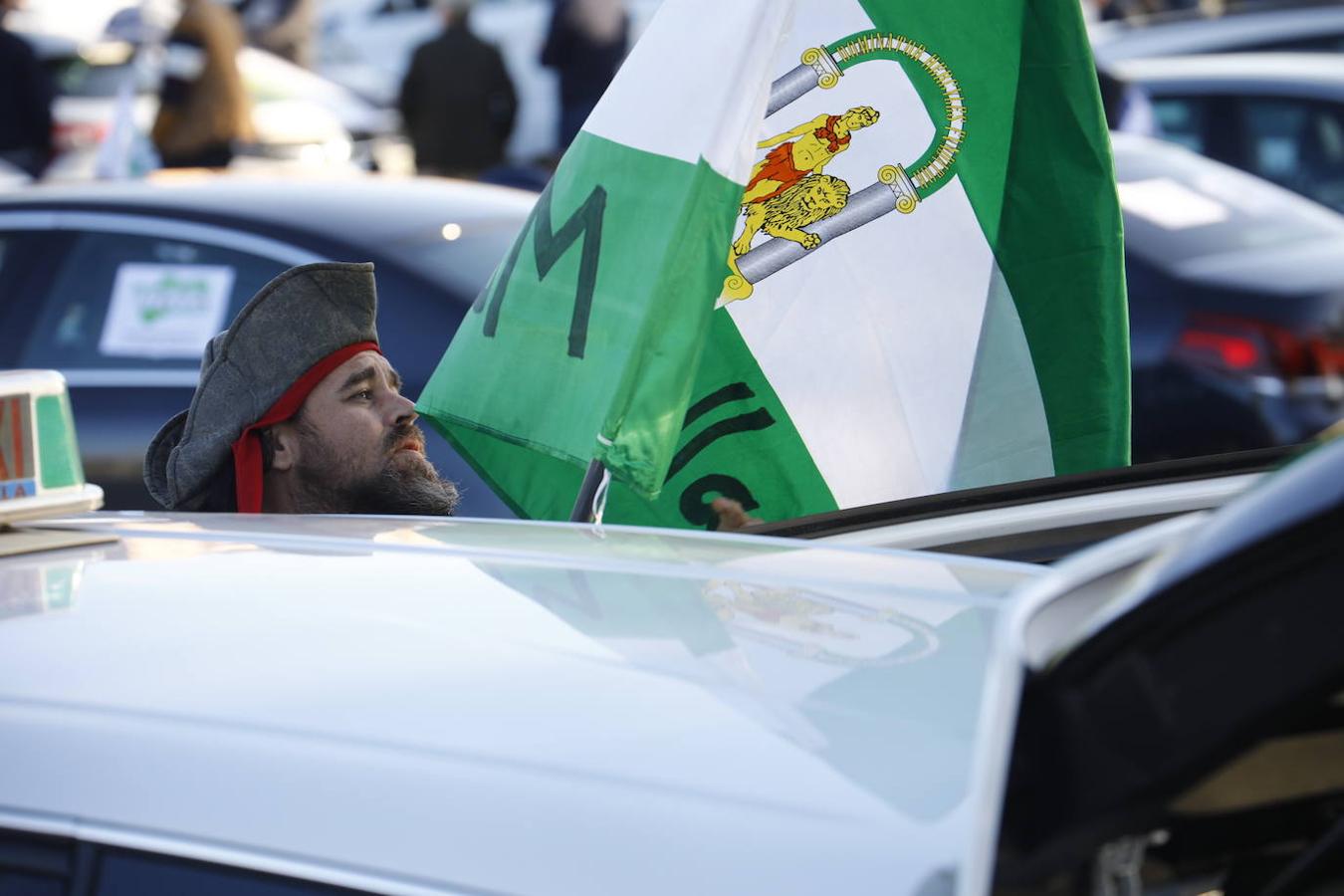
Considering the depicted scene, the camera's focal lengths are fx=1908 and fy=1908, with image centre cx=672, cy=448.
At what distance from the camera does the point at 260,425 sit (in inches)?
125

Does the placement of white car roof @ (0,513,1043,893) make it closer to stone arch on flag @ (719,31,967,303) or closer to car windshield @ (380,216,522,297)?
stone arch on flag @ (719,31,967,303)

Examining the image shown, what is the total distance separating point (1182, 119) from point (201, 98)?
4.69 meters

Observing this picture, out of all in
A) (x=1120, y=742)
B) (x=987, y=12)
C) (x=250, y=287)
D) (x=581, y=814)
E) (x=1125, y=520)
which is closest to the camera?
(x=1120, y=742)

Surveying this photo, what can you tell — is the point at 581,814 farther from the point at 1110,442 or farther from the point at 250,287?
the point at 250,287

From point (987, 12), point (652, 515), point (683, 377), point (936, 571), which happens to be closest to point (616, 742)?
point (936, 571)

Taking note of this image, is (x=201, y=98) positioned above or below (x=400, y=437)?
below

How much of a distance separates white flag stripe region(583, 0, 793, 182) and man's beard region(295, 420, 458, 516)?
86cm

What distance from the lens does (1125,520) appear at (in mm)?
2271

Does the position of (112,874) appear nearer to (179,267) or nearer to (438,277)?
(438,277)

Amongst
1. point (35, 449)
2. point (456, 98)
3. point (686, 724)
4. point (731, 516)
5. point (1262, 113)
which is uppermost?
point (1262, 113)

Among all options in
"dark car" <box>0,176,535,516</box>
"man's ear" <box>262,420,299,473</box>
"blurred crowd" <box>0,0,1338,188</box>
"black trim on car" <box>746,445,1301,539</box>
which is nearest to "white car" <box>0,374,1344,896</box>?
"black trim on car" <box>746,445,1301,539</box>

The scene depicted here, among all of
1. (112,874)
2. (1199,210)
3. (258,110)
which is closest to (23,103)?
(258,110)

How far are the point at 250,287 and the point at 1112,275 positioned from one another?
9.25ft

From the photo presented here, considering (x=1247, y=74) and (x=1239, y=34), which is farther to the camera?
(x=1239, y=34)
